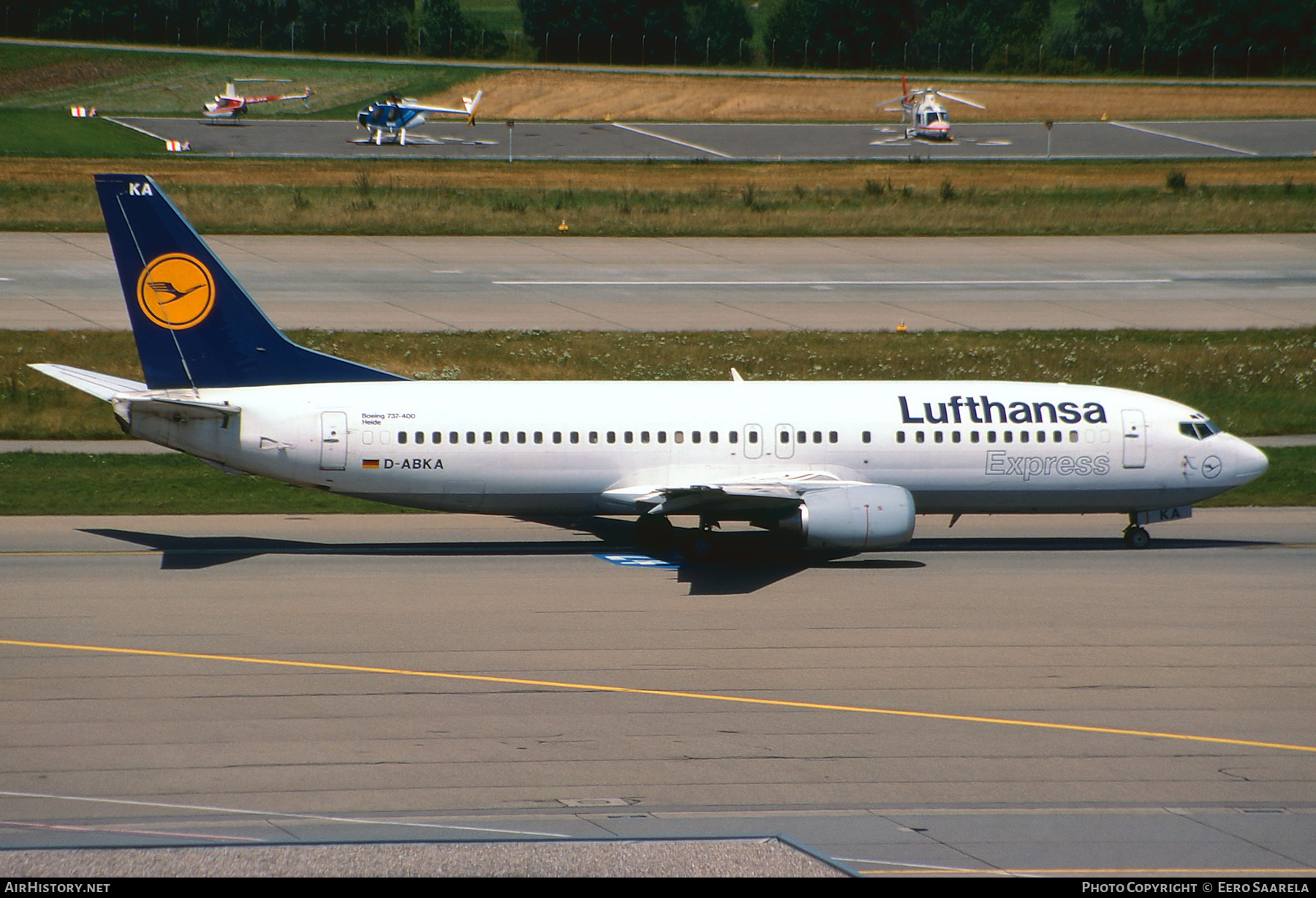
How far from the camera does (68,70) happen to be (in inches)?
5217

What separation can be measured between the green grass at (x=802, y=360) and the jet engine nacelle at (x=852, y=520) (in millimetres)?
16854

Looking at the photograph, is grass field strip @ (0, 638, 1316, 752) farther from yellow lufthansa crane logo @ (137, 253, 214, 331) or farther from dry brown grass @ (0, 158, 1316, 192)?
dry brown grass @ (0, 158, 1316, 192)

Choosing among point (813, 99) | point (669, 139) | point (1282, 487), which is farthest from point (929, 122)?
point (1282, 487)

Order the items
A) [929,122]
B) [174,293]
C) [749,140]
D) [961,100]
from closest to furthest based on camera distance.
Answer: [174,293] → [749,140] → [929,122] → [961,100]

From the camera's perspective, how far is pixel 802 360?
4759 cm

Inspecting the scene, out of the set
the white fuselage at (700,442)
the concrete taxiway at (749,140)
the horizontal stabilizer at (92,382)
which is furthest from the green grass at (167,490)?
the concrete taxiway at (749,140)

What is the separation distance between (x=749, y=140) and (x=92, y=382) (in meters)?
78.1

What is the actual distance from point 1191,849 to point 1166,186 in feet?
229

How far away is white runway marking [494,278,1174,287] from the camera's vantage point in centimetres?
5856

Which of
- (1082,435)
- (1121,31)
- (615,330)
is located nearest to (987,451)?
(1082,435)

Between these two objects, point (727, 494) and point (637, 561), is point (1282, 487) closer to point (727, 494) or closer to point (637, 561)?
point (727, 494)

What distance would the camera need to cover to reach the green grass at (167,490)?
3516 cm

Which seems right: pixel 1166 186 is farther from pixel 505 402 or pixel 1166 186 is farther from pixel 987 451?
pixel 505 402

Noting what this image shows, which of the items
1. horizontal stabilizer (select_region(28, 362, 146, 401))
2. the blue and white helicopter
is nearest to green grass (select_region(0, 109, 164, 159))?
the blue and white helicopter
